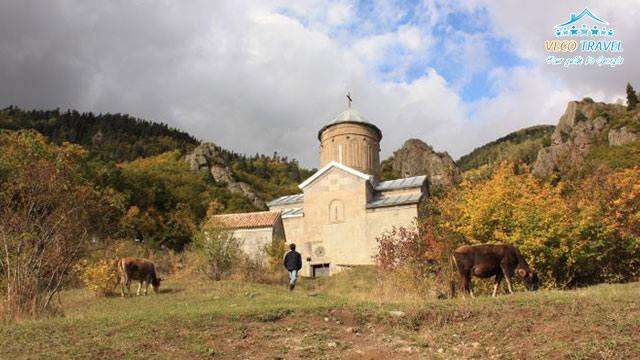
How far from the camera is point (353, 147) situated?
32.5 metres

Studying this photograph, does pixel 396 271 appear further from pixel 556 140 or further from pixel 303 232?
pixel 556 140

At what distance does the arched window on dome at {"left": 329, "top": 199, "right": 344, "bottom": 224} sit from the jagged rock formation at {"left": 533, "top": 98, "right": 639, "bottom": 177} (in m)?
31.4

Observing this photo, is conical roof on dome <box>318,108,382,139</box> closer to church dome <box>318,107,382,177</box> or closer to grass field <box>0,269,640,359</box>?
church dome <box>318,107,382,177</box>

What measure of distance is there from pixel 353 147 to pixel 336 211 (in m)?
5.12

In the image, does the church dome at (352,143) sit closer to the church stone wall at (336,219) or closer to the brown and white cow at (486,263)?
the church stone wall at (336,219)

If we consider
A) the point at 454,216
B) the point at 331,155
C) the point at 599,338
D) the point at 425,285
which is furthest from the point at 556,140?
the point at 599,338

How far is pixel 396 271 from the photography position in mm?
14078

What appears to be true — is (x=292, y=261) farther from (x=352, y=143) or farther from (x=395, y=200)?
(x=352, y=143)

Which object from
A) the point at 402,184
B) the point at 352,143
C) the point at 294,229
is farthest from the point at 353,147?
the point at 294,229

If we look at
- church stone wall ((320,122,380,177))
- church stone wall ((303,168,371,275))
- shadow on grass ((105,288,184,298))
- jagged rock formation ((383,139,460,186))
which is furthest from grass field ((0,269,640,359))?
jagged rock formation ((383,139,460,186))

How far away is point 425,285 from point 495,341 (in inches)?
235

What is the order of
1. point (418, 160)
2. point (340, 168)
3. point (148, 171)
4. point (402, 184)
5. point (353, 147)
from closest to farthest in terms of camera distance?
point (340, 168), point (402, 184), point (353, 147), point (148, 171), point (418, 160)

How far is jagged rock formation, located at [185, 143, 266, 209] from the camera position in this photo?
56378mm

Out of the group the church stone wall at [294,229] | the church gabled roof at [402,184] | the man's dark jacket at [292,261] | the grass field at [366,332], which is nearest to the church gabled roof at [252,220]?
the church stone wall at [294,229]
